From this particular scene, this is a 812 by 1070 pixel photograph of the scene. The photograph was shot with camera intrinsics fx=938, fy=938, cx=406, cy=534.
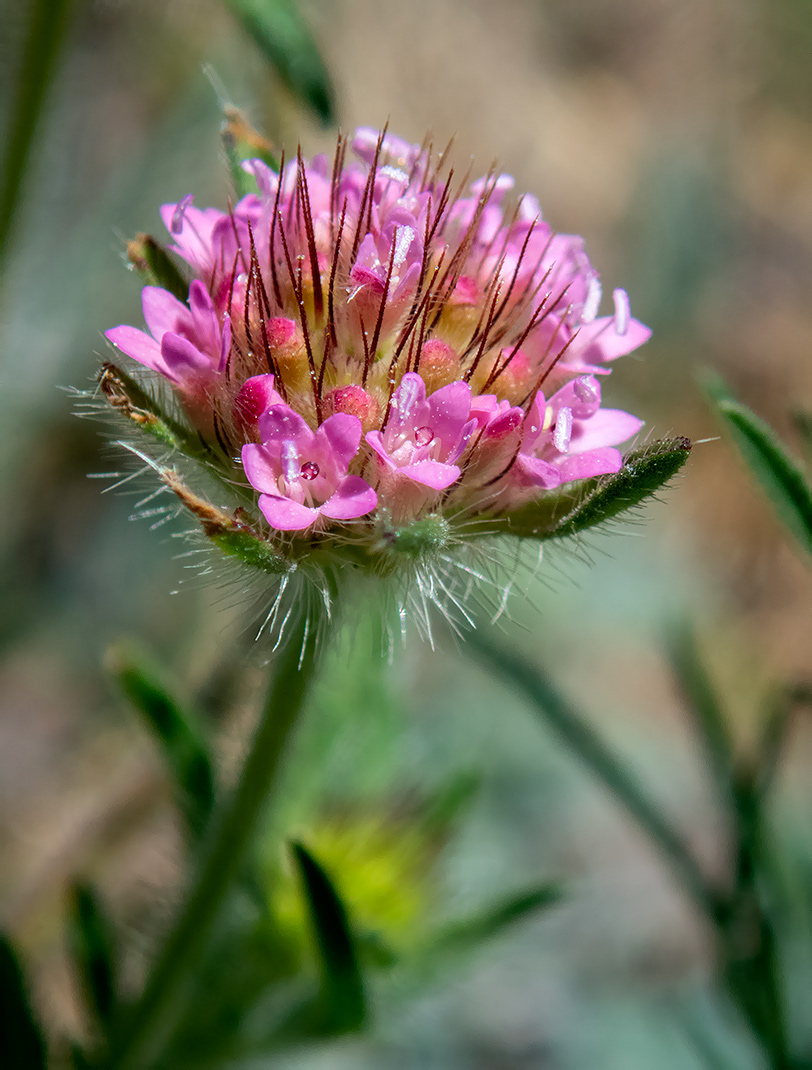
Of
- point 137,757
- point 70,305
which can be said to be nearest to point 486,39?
point 70,305

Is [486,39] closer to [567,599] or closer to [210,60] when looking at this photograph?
[210,60]

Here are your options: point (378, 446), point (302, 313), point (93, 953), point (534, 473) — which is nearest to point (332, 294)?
point (302, 313)

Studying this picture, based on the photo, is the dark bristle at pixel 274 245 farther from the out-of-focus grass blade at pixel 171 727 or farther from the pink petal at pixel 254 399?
the out-of-focus grass blade at pixel 171 727

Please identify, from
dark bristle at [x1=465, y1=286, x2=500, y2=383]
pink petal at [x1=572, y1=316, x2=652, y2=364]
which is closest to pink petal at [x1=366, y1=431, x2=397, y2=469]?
dark bristle at [x1=465, y1=286, x2=500, y2=383]

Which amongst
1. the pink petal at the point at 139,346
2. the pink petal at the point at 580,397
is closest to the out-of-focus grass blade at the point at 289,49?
the pink petal at the point at 139,346

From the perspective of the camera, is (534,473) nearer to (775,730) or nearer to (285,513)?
(285,513)

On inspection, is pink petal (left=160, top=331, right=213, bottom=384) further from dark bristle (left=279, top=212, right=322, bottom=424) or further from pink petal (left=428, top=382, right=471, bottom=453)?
pink petal (left=428, top=382, right=471, bottom=453)
